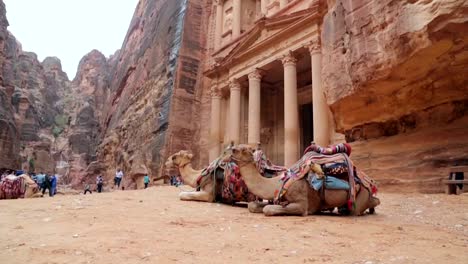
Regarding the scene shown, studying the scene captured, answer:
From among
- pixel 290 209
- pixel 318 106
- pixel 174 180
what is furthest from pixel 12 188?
pixel 318 106

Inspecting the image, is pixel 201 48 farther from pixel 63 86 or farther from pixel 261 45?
pixel 63 86

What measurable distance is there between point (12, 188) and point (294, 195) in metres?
10.4

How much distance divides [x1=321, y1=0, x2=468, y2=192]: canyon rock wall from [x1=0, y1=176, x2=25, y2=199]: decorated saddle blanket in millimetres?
10356

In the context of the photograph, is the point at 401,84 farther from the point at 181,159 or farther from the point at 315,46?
the point at 315,46

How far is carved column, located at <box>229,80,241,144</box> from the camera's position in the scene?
68.9ft

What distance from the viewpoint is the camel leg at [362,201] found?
183 inches

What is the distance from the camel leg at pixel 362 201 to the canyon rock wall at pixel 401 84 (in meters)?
2.62

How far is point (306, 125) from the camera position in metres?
22.8

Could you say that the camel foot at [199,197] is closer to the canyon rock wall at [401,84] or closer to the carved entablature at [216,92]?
the canyon rock wall at [401,84]

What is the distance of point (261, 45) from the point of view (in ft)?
64.7

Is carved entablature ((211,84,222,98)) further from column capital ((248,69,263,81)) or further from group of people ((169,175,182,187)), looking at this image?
group of people ((169,175,182,187))

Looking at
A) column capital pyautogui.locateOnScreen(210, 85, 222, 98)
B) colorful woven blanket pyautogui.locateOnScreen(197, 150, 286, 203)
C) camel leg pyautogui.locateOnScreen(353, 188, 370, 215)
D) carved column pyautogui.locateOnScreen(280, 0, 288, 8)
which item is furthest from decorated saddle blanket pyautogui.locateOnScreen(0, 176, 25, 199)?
carved column pyautogui.locateOnScreen(280, 0, 288, 8)

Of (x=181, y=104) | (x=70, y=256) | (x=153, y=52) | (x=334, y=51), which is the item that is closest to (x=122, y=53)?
(x=153, y=52)

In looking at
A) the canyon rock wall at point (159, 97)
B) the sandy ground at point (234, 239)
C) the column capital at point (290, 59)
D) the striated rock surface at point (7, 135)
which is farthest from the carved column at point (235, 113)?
the striated rock surface at point (7, 135)
